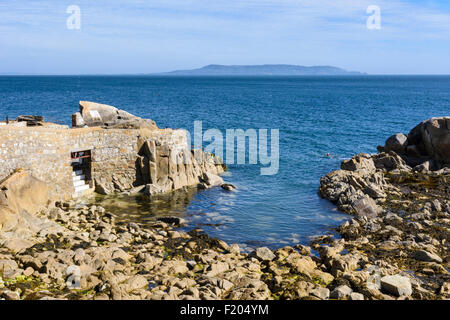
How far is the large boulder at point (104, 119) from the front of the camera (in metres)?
35.5

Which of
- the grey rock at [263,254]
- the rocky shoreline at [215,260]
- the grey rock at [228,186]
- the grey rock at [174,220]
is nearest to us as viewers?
the rocky shoreline at [215,260]

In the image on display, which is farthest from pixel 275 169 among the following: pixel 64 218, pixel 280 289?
pixel 280 289

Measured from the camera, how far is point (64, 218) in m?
26.4

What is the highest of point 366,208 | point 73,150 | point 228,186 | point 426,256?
point 73,150

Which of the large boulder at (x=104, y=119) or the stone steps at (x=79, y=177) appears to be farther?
the large boulder at (x=104, y=119)

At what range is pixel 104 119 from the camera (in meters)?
37.6

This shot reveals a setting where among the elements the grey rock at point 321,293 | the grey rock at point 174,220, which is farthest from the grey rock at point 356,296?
the grey rock at point 174,220

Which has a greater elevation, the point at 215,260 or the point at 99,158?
the point at 99,158

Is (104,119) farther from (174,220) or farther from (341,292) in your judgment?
(341,292)

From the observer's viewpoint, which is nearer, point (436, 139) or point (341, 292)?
point (341, 292)

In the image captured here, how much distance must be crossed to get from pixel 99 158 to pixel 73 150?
2305mm

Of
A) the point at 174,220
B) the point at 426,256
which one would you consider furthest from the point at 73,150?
the point at 426,256

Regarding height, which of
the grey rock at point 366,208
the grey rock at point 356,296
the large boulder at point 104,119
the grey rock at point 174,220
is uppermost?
the large boulder at point 104,119

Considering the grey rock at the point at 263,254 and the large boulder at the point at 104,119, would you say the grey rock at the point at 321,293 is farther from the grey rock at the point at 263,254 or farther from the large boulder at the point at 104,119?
the large boulder at the point at 104,119
